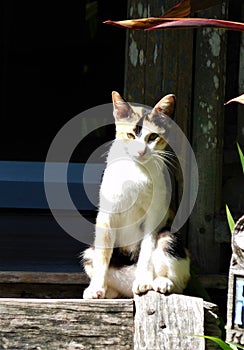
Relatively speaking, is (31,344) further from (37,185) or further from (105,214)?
(37,185)

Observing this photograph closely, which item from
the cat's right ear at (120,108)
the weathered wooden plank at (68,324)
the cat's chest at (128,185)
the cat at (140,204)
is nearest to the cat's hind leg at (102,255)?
the cat at (140,204)

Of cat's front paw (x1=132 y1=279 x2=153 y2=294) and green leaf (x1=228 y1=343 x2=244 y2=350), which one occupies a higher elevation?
cat's front paw (x1=132 y1=279 x2=153 y2=294)

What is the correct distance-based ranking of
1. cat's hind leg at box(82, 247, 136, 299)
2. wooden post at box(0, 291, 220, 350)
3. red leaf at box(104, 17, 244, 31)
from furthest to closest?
cat's hind leg at box(82, 247, 136, 299), wooden post at box(0, 291, 220, 350), red leaf at box(104, 17, 244, 31)

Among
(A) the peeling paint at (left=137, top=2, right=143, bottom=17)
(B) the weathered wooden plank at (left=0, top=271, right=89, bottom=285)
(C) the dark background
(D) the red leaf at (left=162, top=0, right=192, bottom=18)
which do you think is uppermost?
(C) the dark background

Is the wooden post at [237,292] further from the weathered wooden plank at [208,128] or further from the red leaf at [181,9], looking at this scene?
the weathered wooden plank at [208,128]

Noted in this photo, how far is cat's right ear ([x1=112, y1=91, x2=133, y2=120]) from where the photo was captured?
14.2ft

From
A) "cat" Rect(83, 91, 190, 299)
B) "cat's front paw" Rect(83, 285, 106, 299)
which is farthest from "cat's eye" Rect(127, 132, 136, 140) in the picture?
"cat's front paw" Rect(83, 285, 106, 299)

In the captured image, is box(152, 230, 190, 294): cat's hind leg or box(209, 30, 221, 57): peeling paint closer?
box(152, 230, 190, 294): cat's hind leg

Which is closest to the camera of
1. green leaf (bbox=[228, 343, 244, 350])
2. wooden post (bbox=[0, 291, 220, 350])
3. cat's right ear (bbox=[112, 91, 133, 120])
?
green leaf (bbox=[228, 343, 244, 350])

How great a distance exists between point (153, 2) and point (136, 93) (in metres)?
0.53

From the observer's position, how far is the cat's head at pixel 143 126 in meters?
4.31

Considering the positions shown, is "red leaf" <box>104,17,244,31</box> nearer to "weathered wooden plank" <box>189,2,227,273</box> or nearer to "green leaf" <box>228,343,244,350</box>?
"green leaf" <box>228,343,244,350</box>

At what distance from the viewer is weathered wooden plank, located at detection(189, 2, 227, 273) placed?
5.44m

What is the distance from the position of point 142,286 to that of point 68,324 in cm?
39
